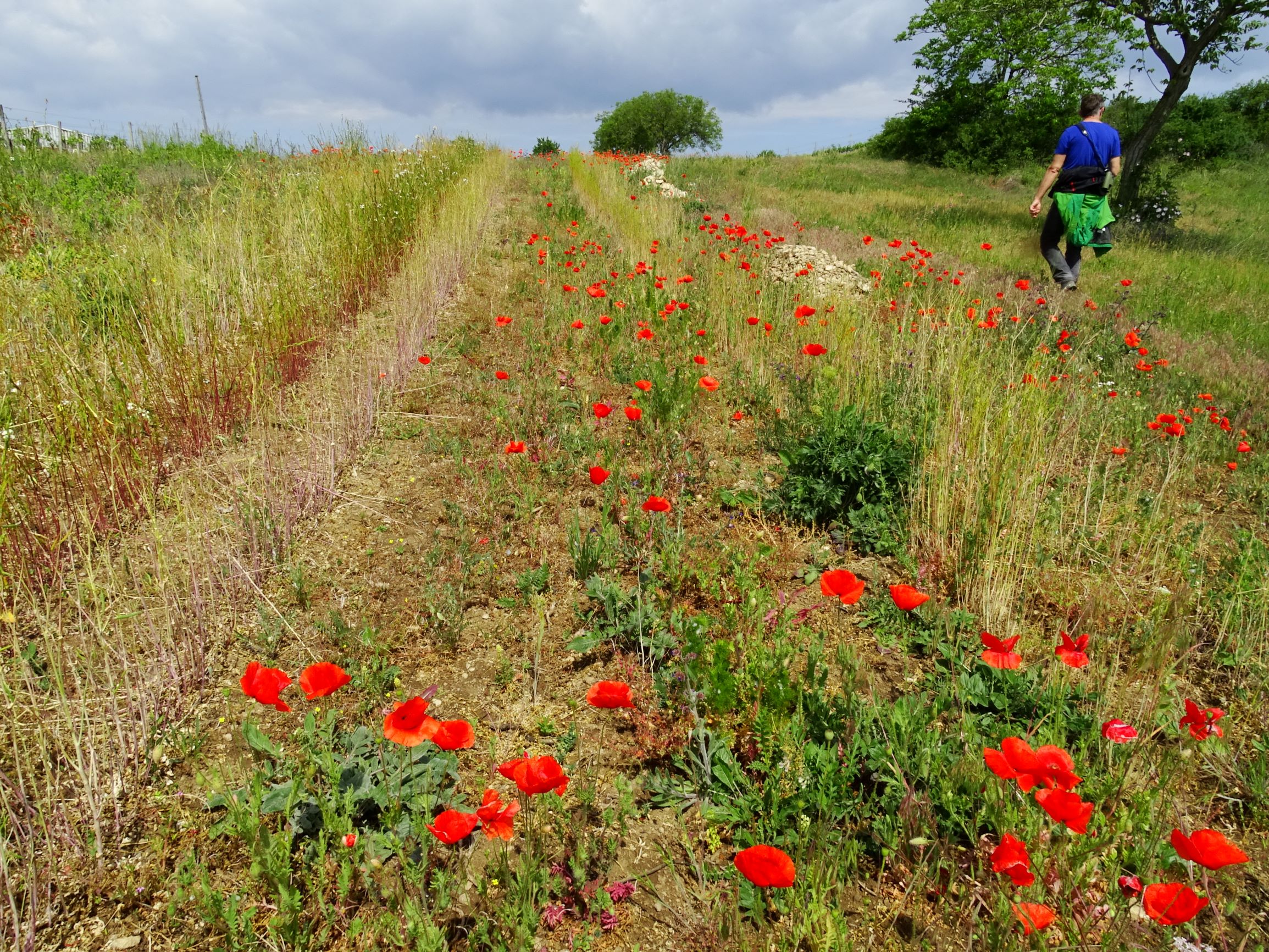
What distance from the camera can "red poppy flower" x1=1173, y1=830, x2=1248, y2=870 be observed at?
3.60ft

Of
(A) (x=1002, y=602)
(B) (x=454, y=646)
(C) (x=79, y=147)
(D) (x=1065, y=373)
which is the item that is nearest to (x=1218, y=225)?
(D) (x=1065, y=373)

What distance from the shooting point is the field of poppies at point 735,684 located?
4.87 feet

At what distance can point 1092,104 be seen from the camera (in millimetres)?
6160

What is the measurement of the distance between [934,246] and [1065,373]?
293 inches

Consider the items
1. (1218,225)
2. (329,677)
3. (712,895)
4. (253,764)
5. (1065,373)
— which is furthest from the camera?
(1218,225)

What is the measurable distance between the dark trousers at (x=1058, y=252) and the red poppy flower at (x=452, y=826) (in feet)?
24.5

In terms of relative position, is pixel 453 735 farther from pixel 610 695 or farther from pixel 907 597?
pixel 907 597

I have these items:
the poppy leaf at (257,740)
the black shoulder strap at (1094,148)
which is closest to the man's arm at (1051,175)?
the black shoulder strap at (1094,148)

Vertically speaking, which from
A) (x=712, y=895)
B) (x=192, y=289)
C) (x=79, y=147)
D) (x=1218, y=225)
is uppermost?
(x=79, y=147)

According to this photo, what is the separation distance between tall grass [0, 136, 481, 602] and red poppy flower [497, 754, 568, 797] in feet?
5.86

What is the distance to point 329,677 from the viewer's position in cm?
141

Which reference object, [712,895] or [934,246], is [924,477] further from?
[934,246]

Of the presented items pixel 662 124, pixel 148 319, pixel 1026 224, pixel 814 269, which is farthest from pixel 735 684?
pixel 662 124

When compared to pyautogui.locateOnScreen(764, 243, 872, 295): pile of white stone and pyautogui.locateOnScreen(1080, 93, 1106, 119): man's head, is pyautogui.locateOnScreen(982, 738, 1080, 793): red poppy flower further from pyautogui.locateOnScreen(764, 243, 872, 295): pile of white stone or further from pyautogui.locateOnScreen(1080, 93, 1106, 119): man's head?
pyautogui.locateOnScreen(1080, 93, 1106, 119): man's head
